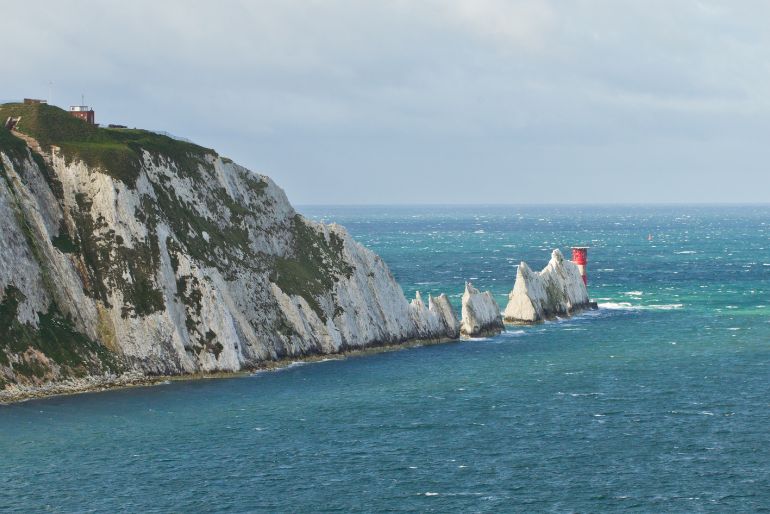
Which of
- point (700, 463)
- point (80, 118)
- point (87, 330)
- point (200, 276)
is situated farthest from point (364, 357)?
point (700, 463)

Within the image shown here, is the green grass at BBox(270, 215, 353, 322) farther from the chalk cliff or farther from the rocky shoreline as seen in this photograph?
the rocky shoreline

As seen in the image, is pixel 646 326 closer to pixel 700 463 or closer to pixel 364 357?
pixel 364 357

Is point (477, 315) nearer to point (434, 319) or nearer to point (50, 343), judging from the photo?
point (434, 319)

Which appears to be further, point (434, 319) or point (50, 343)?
point (434, 319)

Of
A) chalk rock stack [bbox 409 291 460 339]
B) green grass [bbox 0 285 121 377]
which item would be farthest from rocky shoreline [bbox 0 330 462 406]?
chalk rock stack [bbox 409 291 460 339]

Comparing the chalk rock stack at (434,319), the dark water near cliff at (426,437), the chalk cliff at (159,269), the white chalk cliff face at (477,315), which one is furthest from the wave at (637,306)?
the chalk cliff at (159,269)

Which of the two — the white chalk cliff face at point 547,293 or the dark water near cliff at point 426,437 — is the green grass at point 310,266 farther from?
the white chalk cliff face at point 547,293

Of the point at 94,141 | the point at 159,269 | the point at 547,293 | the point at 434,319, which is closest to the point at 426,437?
the point at 159,269
